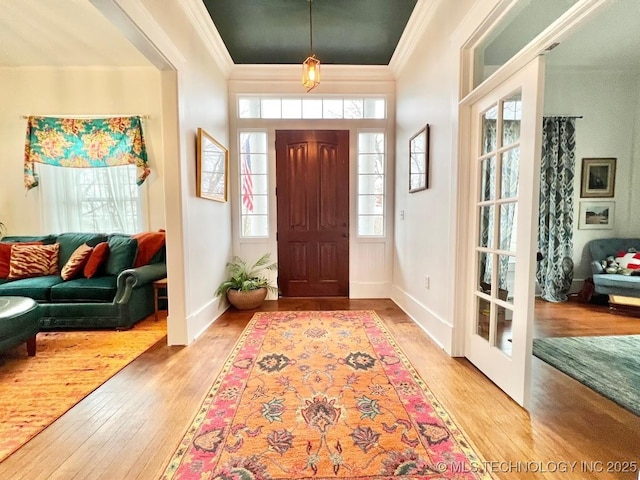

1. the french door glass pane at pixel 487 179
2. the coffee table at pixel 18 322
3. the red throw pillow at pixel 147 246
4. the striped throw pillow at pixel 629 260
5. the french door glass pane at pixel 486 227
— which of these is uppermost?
the french door glass pane at pixel 487 179

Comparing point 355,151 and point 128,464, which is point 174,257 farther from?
point 355,151

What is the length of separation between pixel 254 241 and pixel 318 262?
0.91 m

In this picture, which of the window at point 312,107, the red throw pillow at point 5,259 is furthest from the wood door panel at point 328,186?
the red throw pillow at point 5,259

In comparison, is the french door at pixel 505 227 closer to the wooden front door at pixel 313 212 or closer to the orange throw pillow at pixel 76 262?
the wooden front door at pixel 313 212

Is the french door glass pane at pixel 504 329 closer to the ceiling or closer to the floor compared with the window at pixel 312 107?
closer to the floor

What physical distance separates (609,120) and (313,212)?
4.09 meters

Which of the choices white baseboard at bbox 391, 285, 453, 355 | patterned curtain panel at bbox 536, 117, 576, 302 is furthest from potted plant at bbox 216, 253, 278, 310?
patterned curtain panel at bbox 536, 117, 576, 302

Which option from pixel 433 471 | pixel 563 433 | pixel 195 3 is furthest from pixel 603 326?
pixel 195 3

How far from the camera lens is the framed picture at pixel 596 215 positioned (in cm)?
383

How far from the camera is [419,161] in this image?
2.89 metres

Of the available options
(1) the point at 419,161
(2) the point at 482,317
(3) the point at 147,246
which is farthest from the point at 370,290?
(3) the point at 147,246

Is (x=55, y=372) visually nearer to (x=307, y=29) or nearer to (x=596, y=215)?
(x=307, y=29)

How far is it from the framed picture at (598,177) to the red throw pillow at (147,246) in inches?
216

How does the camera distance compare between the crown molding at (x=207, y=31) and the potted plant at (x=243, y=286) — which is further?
the potted plant at (x=243, y=286)
